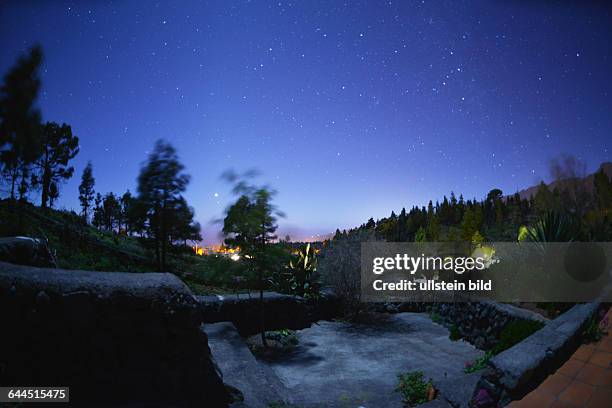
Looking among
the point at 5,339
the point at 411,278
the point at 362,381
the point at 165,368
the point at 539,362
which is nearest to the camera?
the point at 5,339

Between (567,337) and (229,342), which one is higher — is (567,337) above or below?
above

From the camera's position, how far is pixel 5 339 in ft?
9.77

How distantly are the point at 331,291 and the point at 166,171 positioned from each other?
1039cm

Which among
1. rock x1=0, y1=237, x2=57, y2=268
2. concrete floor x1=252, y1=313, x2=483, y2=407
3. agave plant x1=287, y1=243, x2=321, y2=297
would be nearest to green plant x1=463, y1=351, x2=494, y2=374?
concrete floor x1=252, y1=313, x2=483, y2=407

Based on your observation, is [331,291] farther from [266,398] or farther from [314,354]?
[266,398]

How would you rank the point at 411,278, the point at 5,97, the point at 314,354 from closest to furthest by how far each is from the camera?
the point at 314,354 < the point at 411,278 < the point at 5,97

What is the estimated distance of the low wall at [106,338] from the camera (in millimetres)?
3037

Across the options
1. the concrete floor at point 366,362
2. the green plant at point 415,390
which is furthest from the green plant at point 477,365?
the green plant at point 415,390

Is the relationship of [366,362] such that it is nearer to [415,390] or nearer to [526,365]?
[415,390]

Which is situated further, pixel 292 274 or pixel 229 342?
pixel 292 274

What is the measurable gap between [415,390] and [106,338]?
4076mm

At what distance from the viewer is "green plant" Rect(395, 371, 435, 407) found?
477 centimetres

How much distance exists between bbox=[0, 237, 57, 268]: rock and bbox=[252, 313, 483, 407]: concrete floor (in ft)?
13.5

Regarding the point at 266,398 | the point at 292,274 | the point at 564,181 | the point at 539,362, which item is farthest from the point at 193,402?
the point at 564,181
